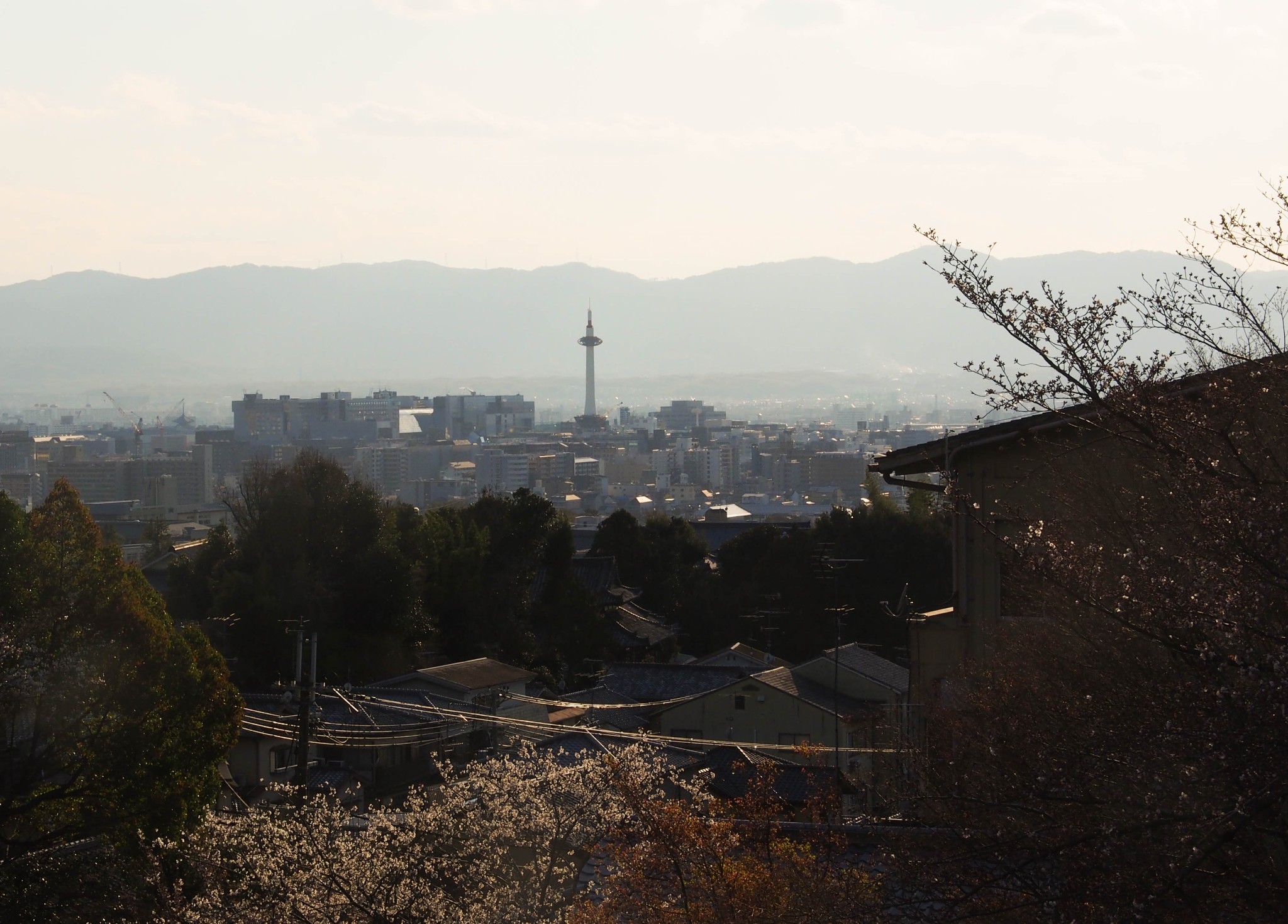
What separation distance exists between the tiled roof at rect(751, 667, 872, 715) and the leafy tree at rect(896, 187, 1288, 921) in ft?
27.6

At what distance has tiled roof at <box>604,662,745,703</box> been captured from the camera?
12.5m

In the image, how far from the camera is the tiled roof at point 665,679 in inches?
492

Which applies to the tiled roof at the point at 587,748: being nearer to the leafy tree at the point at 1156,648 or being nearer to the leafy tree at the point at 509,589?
the leafy tree at the point at 1156,648

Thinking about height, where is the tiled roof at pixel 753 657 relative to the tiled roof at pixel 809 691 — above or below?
below

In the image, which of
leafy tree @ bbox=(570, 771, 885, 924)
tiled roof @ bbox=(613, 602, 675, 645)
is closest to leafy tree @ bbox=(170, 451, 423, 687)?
tiled roof @ bbox=(613, 602, 675, 645)

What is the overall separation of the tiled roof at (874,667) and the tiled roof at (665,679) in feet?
3.15

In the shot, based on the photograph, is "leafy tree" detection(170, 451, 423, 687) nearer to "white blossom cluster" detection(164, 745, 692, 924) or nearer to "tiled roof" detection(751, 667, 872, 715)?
"tiled roof" detection(751, 667, 872, 715)

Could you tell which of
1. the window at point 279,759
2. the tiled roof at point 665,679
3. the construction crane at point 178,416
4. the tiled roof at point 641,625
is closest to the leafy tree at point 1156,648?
the window at point 279,759

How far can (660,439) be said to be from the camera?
10938cm

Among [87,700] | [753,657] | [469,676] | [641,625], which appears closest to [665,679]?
[469,676]

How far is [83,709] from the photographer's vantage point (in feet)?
20.3

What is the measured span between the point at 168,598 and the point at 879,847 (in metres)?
13.8

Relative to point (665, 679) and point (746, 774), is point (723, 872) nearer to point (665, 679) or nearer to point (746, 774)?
point (746, 774)

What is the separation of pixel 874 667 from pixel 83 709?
776cm
